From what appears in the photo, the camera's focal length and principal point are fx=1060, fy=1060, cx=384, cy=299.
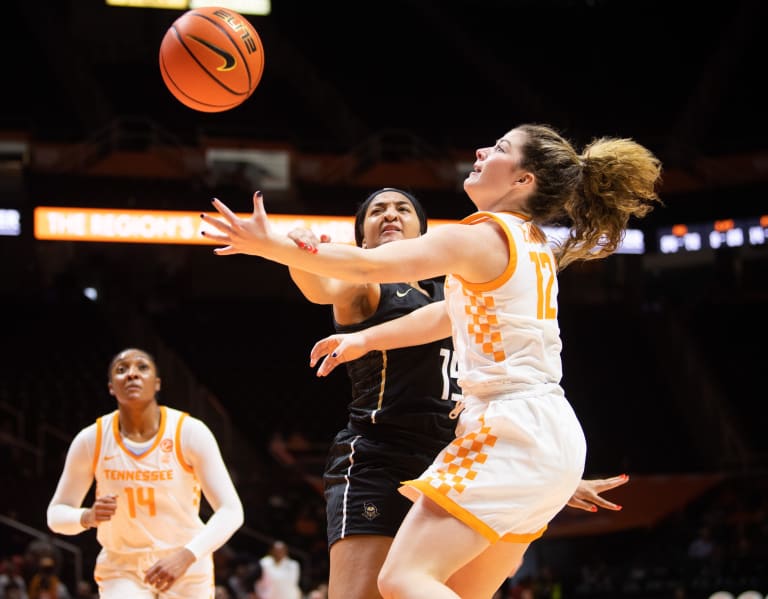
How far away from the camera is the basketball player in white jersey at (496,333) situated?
9.16ft

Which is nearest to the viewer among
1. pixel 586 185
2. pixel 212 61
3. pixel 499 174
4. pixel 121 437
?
pixel 499 174

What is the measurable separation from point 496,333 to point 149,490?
8.05 ft

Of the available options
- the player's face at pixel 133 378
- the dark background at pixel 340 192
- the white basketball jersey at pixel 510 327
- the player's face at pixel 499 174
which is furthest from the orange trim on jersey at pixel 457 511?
the dark background at pixel 340 192

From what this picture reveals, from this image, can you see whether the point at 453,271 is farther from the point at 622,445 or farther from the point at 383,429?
the point at 622,445

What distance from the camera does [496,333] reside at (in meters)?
3.01

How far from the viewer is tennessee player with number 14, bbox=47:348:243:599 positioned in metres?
4.67

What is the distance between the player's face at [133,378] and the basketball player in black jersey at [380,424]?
1549mm

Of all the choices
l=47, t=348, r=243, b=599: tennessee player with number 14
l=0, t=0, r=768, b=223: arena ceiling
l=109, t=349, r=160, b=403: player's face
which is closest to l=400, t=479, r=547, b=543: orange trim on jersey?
l=47, t=348, r=243, b=599: tennessee player with number 14

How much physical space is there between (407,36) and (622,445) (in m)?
10.1

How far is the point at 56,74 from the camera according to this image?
20.1m

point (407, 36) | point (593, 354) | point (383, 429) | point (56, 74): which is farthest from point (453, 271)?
point (407, 36)

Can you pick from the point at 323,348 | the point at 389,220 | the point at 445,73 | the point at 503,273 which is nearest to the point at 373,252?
the point at 503,273

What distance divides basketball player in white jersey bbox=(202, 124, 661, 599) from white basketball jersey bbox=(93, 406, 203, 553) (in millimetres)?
1893

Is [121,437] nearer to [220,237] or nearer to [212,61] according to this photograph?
[212,61]
